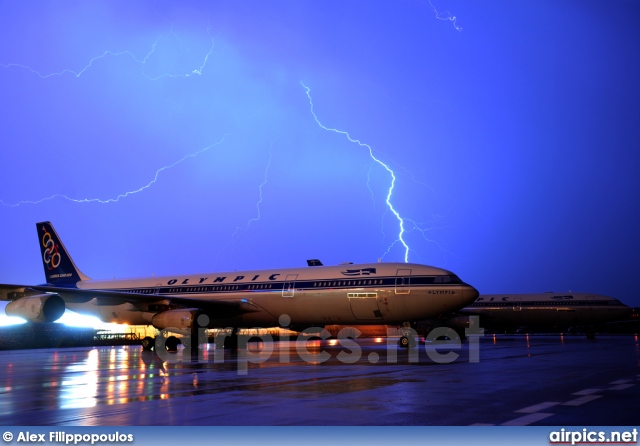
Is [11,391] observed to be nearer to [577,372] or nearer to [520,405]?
[520,405]

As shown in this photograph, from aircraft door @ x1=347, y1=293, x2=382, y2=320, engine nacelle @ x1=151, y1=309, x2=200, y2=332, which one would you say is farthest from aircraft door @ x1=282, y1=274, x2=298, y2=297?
engine nacelle @ x1=151, y1=309, x2=200, y2=332

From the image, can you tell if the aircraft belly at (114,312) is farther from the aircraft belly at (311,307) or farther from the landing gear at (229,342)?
the aircraft belly at (311,307)

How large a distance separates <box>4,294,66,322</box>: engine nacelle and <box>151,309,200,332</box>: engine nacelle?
15.4 feet

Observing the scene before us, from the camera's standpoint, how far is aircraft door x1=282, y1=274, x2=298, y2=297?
31.9m

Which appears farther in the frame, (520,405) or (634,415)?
(520,405)

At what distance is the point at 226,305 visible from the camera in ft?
108

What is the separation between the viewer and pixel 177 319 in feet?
97.9

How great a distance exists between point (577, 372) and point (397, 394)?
7534mm

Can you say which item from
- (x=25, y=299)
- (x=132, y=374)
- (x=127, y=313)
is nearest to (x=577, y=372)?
(x=132, y=374)

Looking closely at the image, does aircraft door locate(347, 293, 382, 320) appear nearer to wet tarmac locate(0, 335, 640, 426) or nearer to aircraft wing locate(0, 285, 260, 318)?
aircraft wing locate(0, 285, 260, 318)

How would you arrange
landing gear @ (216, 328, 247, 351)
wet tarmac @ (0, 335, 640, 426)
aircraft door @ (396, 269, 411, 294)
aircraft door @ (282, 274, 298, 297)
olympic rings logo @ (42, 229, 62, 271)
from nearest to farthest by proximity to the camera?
wet tarmac @ (0, 335, 640, 426) → aircraft door @ (396, 269, 411, 294) → aircraft door @ (282, 274, 298, 297) → landing gear @ (216, 328, 247, 351) → olympic rings logo @ (42, 229, 62, 271)

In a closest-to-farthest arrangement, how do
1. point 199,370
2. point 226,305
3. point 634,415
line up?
point 634,415 < point 199,370 < point 226,305

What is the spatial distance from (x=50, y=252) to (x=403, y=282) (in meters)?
27.2

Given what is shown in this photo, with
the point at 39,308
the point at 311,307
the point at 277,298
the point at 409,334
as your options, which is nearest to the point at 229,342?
the point at 277,298
